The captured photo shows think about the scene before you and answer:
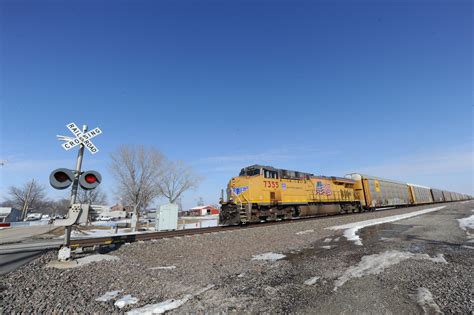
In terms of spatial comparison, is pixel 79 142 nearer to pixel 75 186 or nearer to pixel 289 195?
pixel 75 186

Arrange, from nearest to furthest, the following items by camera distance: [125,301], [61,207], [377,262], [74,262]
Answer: [125,301], [377,262], [74,262], [61,207]

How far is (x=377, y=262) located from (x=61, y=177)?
27.4 feet

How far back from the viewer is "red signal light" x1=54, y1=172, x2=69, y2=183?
5.82 meters

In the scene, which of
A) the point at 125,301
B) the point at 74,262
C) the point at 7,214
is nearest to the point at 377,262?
the point at 125,301

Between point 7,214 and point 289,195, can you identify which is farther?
point 7,214

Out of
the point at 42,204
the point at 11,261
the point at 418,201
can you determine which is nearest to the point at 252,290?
the point at 11,261

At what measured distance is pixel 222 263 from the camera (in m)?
6.26

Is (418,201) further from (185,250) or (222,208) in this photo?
(185,250)

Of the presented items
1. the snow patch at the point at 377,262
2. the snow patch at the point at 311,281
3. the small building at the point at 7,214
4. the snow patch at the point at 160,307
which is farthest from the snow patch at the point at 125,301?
the small building at the point at 7,214

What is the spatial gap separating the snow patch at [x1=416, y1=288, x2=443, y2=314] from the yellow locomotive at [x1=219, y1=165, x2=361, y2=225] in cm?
1057

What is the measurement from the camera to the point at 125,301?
12.0 feet

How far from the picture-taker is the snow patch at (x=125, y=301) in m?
3.54

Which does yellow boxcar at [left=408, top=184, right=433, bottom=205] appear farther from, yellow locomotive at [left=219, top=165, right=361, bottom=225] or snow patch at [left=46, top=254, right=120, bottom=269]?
snow patch at [left=46, top=254, right=120, bottom=269]

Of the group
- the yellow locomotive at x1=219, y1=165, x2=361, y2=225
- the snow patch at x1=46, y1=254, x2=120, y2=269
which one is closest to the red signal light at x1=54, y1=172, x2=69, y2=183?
the snow patch at x1=46, y1=254, x2=120, y2=269
